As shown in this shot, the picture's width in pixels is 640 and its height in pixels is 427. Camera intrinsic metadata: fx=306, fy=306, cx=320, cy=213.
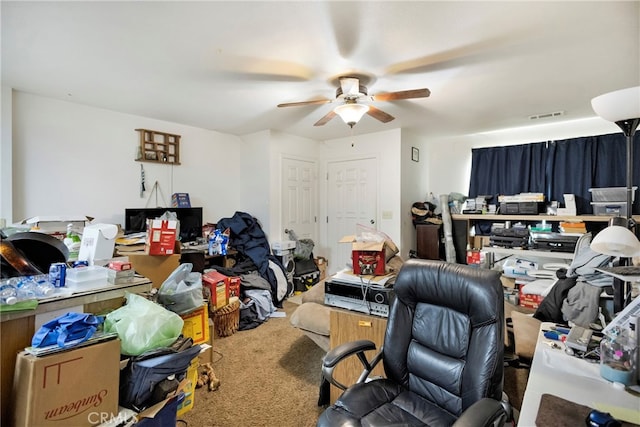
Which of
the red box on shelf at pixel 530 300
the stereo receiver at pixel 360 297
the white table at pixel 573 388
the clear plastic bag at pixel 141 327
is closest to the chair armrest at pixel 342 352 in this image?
the stereo receiver at pixel 360 297

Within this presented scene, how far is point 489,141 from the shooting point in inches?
184

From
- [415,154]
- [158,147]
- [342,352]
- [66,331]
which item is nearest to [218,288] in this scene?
[66,331]

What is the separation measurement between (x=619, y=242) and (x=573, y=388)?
0.63m

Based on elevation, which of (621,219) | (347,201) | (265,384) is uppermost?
(347,201)

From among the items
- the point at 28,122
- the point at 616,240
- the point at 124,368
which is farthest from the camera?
the point at 28,122

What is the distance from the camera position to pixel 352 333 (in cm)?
201

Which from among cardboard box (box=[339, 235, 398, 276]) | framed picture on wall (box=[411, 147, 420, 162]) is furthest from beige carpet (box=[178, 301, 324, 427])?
framed picture on wall (box=[411, 147, 420, 162])

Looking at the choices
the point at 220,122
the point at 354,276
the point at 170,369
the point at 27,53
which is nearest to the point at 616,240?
the point at 354,276

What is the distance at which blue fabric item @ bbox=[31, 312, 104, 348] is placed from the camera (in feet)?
4.03

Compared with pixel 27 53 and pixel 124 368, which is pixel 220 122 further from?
pixel 124 368

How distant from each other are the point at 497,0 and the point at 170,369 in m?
2.53

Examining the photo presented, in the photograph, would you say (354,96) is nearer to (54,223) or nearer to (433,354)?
(433,354)

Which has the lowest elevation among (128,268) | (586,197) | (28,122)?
(128,268)

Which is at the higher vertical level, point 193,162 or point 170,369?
point 193,162
